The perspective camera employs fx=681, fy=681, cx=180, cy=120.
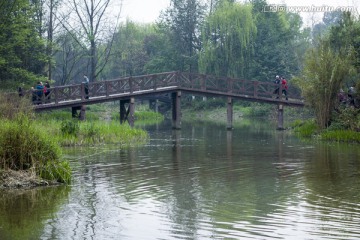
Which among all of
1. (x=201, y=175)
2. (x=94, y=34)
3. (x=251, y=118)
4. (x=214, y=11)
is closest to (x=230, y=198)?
(x=201, y=175)

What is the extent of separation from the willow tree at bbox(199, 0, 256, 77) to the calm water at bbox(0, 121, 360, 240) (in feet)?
125

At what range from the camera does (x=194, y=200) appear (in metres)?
13.2

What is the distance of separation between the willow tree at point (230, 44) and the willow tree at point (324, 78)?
28.6 meters

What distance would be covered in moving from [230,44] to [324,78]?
3048 cm

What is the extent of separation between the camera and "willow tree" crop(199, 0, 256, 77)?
196 feet

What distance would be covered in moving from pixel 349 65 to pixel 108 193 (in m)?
18.5

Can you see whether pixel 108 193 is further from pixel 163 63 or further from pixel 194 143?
pixel 163 63

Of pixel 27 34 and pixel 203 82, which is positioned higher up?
pixel 27 34

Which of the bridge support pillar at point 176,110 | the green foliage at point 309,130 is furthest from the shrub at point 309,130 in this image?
the bridge support pillar at point 176,110

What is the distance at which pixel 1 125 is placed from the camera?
15.4 metres

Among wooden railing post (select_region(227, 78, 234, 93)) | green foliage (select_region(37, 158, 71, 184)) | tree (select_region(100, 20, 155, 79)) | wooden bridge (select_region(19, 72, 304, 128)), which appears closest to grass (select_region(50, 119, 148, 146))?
wooden bridge (select_region(19, 72, 304, 128))

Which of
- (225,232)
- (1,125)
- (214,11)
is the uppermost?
(214,11)

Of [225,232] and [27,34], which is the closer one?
[225,232]

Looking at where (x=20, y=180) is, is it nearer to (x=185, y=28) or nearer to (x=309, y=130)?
(x=309, y=130)
